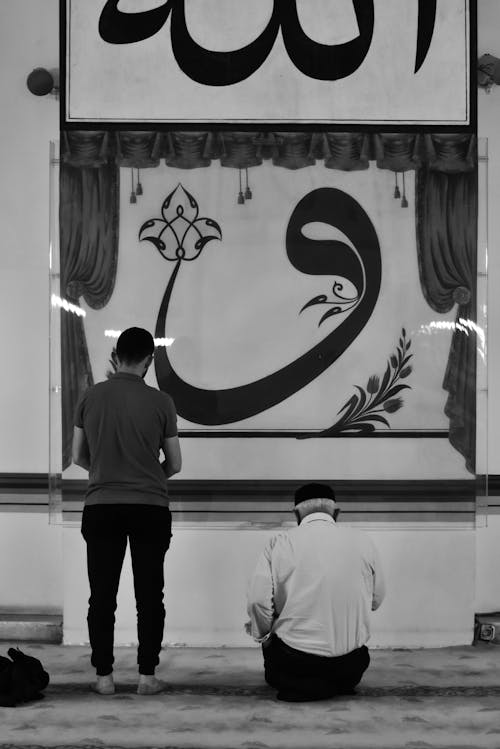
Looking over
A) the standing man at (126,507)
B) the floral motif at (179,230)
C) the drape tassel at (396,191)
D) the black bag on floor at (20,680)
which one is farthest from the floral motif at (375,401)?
the black bag on floor at (20,680)

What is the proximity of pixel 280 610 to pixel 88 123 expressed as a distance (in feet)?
8.32

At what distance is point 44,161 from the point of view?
17.2ft

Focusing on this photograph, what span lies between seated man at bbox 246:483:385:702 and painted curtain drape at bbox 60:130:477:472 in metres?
1.37

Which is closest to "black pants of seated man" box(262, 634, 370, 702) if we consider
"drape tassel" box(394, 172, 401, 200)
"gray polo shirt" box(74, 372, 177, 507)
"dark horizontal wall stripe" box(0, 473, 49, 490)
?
"gray polo shirt" box(74, 372, 177, 507)

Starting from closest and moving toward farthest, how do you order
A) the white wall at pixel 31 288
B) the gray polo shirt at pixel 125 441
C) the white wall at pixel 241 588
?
the gray polo shirt at pixel 125 441 < the white wall at pixel 241 588 < the white wall at pixel 31 288

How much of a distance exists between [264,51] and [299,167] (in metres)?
0.59

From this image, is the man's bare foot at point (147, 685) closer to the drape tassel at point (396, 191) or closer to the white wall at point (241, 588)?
the white wall at point (241, 588)

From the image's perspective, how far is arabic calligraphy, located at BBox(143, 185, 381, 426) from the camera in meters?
4.93

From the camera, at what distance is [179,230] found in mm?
4949

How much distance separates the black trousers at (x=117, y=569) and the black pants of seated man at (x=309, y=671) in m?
0.47

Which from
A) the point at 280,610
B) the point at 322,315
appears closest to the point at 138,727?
the point at 280,610

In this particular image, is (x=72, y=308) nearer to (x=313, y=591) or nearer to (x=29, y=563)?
(x=29, y=563)

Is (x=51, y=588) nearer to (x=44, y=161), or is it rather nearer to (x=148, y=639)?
(x=148, y=639)

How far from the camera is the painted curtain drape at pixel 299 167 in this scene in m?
4.93
